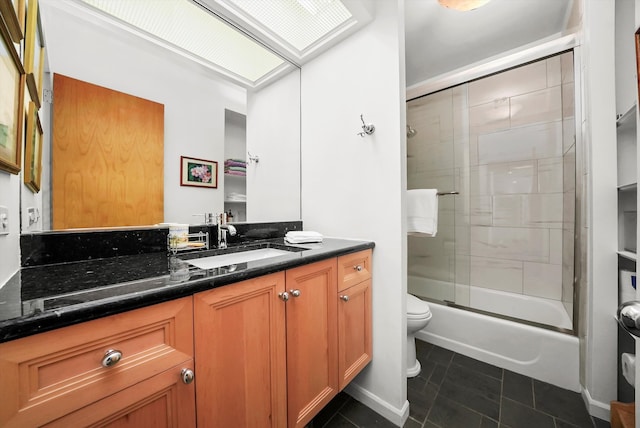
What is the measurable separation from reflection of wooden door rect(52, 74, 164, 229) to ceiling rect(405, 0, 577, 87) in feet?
6.11

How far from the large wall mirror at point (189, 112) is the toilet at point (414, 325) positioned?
1.04m

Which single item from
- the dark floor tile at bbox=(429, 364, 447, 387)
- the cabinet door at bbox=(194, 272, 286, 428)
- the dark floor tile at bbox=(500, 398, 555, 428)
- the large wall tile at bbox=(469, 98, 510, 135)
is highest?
the large wall tile at bbox=(469, 98, 510, 135)

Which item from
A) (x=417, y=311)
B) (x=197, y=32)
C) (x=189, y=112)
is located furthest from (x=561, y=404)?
(x=197, y=32)

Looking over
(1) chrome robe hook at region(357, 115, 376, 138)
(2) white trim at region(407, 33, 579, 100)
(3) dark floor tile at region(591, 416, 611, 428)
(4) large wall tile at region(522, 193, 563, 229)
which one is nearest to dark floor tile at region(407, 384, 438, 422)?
(3) dark floor tile at region(591, 416, 611, 428)

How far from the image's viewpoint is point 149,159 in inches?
44.2

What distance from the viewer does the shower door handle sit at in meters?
→ 0.35

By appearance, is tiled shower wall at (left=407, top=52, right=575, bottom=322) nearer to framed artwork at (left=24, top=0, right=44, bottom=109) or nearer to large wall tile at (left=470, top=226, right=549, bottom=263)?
large wall tile at (left=470, top=226, right=549, bottom=263)

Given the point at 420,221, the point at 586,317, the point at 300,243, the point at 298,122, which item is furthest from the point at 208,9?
the point at 586,317

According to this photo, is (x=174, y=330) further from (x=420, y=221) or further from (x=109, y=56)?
(x=420, y=221)

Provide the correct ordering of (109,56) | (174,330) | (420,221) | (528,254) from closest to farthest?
(174,330) → (109,56) → (420,221) → (528,254)

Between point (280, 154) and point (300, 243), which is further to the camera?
point (280, 154)

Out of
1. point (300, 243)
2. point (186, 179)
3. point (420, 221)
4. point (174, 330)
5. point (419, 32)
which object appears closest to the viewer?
point (174, 330)

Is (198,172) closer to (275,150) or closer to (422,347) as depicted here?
A: (275,150)

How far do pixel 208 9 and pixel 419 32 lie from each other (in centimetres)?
155
